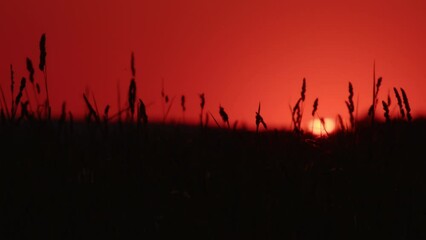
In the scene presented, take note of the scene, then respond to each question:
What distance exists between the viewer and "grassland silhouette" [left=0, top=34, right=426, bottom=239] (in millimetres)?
2984

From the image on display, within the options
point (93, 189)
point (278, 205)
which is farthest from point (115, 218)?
point (278, 205)

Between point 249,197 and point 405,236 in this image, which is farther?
point 249,197

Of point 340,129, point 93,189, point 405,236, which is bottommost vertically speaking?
point 405,236

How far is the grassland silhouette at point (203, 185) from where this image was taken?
2984 mm

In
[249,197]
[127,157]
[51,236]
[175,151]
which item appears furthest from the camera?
[175,151]

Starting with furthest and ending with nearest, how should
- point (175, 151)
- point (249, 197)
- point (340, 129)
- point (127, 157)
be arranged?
point (340, 129), point (175, 151), point (127, 157), point (249, 197)

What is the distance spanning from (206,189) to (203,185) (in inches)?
1.0

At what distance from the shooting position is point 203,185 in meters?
3.34

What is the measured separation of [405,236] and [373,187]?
0.54 metres

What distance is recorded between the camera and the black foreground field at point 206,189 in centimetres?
297

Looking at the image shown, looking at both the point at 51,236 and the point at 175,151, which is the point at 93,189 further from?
the point at 175,151

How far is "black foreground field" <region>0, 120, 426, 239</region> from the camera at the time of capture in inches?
117

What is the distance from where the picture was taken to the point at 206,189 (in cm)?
333

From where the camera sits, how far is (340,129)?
4.57 metres
